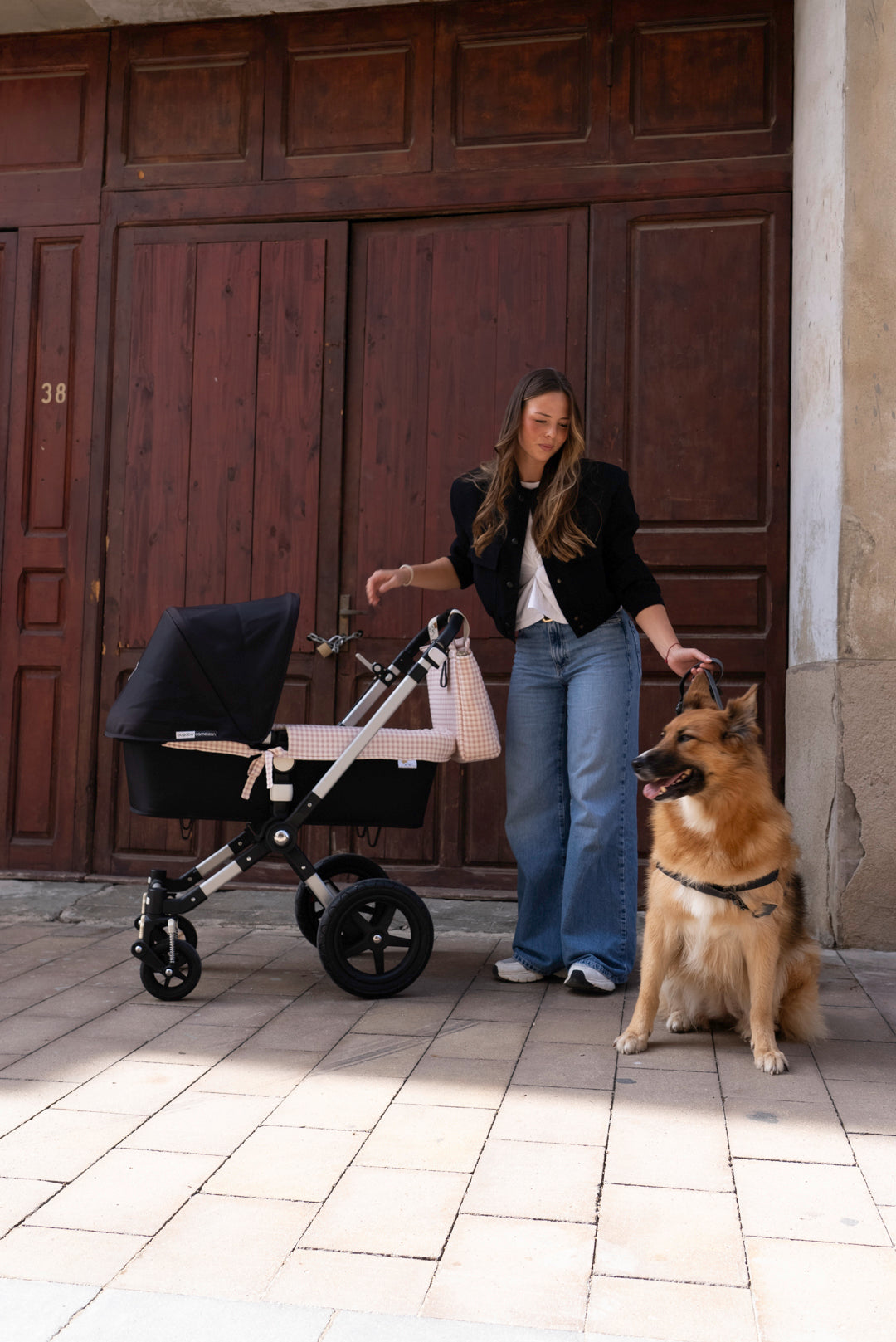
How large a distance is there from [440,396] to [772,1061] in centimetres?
321

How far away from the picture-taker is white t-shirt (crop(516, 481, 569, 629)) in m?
3.51

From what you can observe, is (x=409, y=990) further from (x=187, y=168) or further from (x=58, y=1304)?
(x=187, y=168)

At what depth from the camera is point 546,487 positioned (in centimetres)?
351

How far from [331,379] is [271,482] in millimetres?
537

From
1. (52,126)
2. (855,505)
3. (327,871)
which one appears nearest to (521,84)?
(52,126)

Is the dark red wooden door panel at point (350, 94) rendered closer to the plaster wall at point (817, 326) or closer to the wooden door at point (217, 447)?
the wooden door at point (217, 447)

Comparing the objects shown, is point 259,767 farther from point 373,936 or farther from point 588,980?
point 588,980

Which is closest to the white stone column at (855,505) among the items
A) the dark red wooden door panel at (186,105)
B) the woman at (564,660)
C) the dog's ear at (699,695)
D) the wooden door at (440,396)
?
the woman at (564,660)

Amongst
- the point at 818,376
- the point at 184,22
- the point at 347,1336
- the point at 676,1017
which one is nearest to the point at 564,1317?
the point at 347,1336

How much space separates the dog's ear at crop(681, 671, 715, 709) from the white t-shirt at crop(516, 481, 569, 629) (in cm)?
67

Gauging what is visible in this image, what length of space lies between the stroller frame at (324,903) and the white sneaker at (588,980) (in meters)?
0.46

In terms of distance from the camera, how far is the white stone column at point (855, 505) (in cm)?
401

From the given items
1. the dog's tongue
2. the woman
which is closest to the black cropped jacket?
the woman

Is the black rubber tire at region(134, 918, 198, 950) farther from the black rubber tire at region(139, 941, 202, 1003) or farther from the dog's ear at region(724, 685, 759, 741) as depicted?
the dog's ear at region(724, 685, 759, 741)
